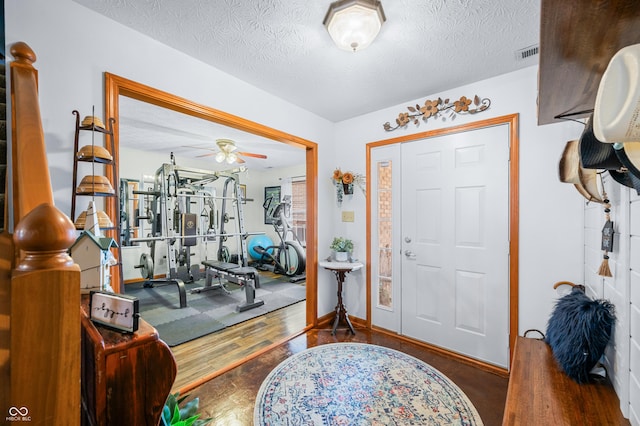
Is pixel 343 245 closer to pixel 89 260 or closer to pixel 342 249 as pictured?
pixel 342 249

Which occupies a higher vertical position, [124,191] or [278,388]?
[124,191]

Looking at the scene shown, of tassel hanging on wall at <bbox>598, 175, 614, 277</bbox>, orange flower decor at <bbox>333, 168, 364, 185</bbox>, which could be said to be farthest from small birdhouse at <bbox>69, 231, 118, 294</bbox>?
orange flower decor at <bbox>333, 168, 364, 185</bbox>

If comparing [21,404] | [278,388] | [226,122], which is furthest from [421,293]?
[21,404]

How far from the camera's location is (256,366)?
2.28 m

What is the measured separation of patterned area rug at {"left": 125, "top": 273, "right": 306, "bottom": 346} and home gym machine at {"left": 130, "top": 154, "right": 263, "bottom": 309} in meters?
0.19

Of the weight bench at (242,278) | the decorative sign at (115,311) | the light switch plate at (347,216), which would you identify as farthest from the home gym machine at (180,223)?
the decorative sign at (115,311)

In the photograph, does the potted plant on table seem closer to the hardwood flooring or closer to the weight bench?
the hardwood flooring

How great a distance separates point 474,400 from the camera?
1875mm

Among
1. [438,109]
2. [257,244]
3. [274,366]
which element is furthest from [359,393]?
[257,244]

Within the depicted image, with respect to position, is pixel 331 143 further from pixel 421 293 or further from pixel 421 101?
pixel 421 293

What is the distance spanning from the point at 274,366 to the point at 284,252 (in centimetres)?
331

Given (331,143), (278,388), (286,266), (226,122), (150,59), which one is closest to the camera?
(150,59)

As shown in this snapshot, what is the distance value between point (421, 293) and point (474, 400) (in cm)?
95

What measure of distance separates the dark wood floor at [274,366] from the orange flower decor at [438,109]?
2.18 m
